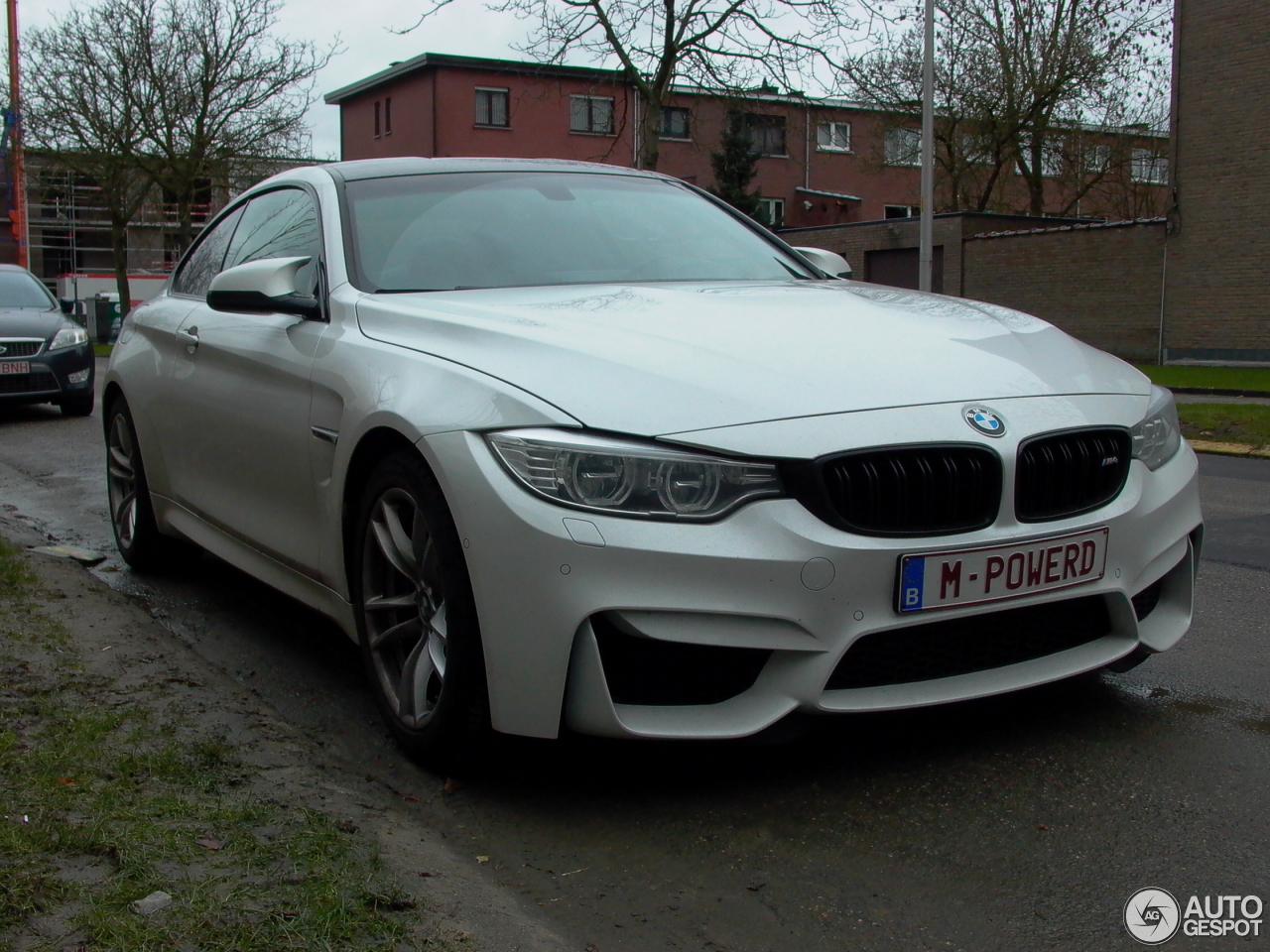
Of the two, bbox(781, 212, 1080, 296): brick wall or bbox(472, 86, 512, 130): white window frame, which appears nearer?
bbox(781, 212, 1080, 296): brick wall

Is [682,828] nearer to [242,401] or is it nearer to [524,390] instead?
[524,390]

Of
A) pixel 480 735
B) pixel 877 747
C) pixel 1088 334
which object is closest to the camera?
pixel 480 735

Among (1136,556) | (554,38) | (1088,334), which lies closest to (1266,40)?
(1088,334)

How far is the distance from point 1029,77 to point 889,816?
36769 millimetres

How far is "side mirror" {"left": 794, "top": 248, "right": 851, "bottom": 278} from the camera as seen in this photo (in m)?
4.89

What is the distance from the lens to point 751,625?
2855mm

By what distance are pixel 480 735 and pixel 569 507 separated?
609mm

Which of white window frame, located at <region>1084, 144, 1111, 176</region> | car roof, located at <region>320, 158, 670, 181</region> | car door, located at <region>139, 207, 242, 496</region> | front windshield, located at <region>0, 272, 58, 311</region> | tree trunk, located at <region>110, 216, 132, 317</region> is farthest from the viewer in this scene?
white window frame, located at <region>1084, 144, 1111, 176</region>

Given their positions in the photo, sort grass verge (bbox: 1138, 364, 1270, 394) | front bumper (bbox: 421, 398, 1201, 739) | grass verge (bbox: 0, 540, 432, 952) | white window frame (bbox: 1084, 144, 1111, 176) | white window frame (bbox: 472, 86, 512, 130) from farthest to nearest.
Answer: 1. white window frame (bbox: 472, 86, 512, 130)
2. white window frame (bbox: 1084, 144, 1111, 176)
3. grass verge (bbox: 1138, 364, 1270, 394)
4. front bumper (bbox: 421, 398, 1201, 739)
5. grass verge (bbox: 0, 540, 432, 952)

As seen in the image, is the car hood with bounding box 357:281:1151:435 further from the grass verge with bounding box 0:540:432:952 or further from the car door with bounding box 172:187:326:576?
the grass verge with bounding box 0:540:432:952

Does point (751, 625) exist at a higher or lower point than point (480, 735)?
higher

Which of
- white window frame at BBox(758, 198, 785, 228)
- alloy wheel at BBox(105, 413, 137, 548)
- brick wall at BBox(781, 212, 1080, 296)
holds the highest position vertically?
white window frame at BBox(758, 198, 785, 228)

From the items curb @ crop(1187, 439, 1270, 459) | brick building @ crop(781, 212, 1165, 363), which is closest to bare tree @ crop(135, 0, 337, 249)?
brick building @ crop(781, 212, 1165, 363)

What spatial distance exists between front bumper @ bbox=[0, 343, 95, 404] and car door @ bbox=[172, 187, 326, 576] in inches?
352
